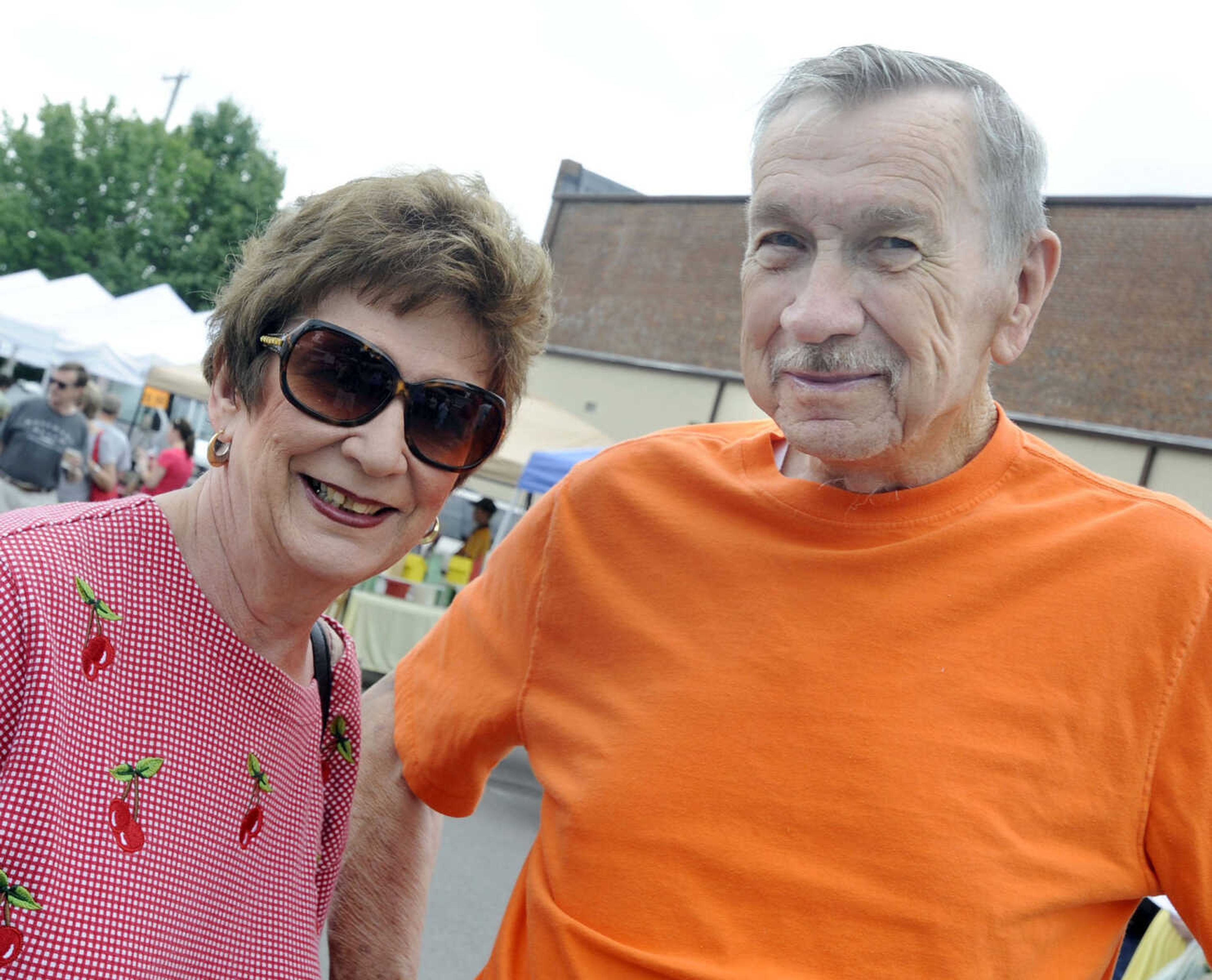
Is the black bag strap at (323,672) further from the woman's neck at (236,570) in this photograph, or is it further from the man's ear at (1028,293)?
the man's ear at (1028,293)

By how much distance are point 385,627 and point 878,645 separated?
28.6 ft

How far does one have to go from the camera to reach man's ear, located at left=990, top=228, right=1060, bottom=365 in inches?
64.6

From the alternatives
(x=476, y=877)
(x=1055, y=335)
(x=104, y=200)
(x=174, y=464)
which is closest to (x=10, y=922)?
(x=476, y=877)

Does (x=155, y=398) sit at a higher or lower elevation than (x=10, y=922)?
lower

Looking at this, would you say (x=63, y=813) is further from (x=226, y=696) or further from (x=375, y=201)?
(x=375, y=201)

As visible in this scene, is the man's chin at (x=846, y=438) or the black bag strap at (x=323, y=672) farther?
the black bag strap at (x=323, y=672)

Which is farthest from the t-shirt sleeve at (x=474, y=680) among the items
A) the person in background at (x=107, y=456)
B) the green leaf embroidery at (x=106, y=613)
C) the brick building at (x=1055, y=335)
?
the brick building at (x=1055, y=335)

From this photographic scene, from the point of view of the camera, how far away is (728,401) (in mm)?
25547

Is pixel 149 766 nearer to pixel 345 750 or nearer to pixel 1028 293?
pixel 345 750

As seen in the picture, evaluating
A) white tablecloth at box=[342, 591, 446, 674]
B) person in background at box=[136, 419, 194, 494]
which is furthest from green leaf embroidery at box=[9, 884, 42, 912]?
person in background at box=[136, 419, 194, 494]

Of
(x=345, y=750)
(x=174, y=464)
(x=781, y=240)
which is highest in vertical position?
(x=781, y=240)

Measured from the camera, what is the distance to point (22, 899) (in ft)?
4.28

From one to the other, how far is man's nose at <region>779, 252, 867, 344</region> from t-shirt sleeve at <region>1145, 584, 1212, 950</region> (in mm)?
596

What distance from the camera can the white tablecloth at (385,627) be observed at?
970cm
